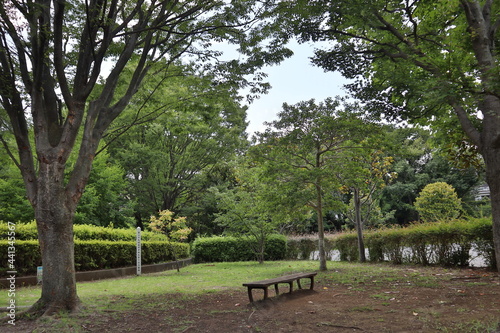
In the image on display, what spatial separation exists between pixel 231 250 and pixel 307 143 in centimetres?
1165

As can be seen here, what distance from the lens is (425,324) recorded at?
433cm

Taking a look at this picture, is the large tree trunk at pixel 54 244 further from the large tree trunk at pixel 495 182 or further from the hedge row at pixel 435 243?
the hedge row at pixel 435 243

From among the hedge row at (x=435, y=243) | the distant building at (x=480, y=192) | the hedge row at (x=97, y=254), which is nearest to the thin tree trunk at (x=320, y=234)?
the hedge row at (x=435, y=243)

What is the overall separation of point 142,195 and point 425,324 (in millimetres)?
22663

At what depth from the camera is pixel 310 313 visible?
17.4 feet

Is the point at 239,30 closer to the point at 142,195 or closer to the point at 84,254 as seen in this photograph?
the point at 84,254

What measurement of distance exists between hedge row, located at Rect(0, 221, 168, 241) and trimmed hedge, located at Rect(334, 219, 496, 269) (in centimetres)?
965

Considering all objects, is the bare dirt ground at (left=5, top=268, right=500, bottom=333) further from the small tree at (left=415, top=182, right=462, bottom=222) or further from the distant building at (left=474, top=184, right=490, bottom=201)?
the distant building at (left=474, top=184, right=490, bottom=201)

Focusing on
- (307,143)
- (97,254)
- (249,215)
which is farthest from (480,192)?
(97,254)

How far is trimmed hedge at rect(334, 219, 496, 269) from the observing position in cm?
988

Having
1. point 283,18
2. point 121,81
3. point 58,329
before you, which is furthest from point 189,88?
point 58,329

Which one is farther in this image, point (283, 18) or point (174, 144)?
point (174, 144)

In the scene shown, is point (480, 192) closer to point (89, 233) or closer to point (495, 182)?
point (495, 182)

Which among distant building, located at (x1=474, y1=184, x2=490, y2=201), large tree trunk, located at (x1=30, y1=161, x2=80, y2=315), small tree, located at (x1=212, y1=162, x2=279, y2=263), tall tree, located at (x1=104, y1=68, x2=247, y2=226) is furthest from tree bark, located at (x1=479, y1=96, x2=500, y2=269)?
distant building, located at (x1=474, y1=184, x2=490, y2=201)
